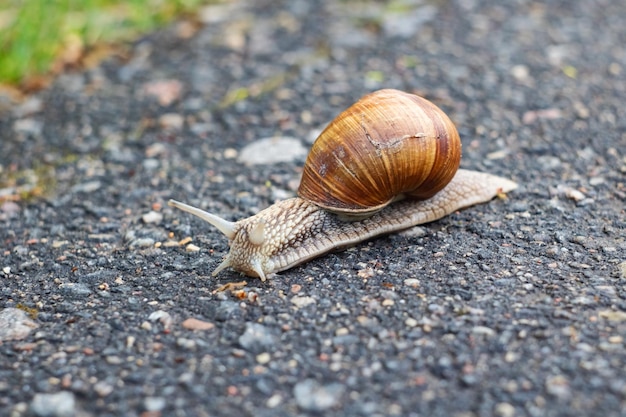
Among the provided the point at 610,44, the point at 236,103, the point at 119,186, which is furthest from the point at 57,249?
the point at 610,44

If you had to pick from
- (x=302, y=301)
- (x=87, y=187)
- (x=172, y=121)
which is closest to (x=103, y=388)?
(x=302, y=301)

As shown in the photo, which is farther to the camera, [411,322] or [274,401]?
[411,322]

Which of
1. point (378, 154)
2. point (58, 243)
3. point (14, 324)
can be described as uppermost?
point (378, 154)

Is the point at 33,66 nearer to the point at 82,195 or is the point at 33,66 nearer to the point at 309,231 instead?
the point at 82,195

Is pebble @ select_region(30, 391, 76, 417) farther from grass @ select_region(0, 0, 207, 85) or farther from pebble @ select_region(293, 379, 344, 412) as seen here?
grass @ select_region(0, 0, 207, 85)

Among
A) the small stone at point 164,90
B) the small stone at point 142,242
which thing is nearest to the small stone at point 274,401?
the small stone at point 142,242

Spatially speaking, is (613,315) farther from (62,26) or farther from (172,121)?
(62,26)

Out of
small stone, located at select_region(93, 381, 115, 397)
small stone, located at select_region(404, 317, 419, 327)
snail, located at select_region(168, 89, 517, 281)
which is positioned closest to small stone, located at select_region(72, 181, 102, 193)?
snail, located at select_region(168, 89, 517, 281)
